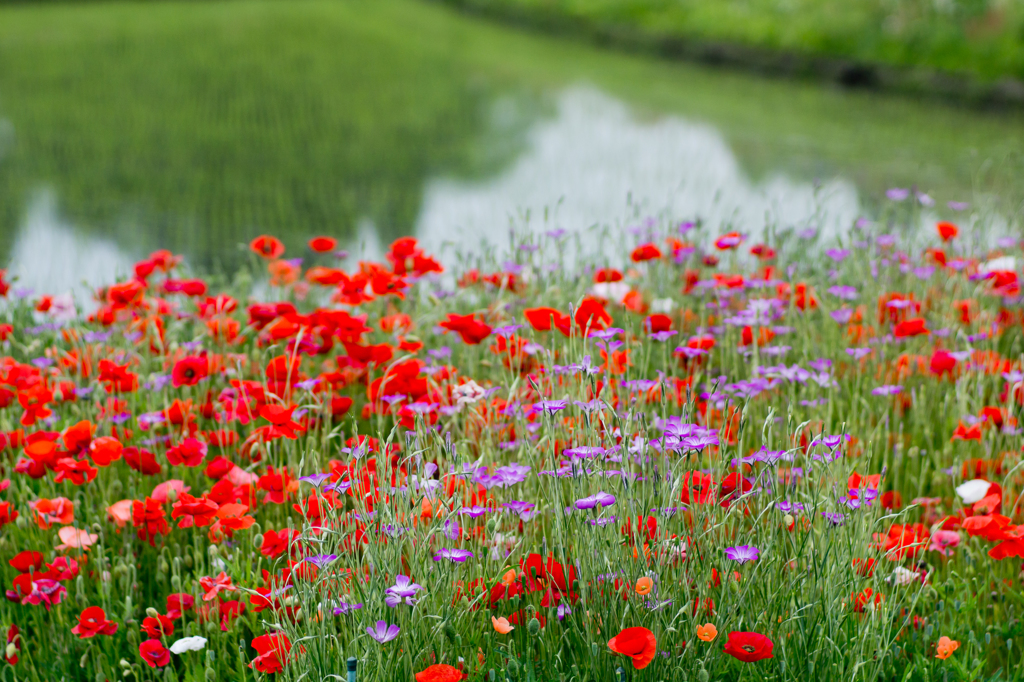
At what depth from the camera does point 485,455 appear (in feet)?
6.34

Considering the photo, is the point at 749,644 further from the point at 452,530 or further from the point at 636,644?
the point at 452,530

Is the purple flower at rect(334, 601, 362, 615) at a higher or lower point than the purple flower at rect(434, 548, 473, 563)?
lower

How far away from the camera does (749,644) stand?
4.35 feet

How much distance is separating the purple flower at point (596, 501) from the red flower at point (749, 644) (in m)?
0.26

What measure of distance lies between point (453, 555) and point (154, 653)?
589mm

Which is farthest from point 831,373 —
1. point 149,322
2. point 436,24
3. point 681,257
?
point 436,24

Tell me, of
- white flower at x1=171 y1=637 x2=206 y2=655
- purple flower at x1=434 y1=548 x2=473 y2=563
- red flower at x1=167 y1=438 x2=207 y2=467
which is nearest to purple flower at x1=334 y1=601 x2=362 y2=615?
purple flower at x1=434 y1=548 x2=473 y2=563

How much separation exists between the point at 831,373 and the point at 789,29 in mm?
11362

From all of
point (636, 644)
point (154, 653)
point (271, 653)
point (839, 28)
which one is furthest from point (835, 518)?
point (839, 28)

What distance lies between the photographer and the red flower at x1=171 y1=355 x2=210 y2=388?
2076 mm

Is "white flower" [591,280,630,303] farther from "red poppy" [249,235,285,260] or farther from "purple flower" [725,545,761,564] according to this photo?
"purple flower" [725,545,761,564]

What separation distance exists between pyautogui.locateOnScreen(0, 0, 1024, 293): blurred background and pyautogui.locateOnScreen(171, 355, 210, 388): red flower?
0.83 metres

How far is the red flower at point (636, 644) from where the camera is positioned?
128cm

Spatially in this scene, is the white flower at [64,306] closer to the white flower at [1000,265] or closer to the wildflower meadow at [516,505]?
the wildflower meadow at [516,505]
